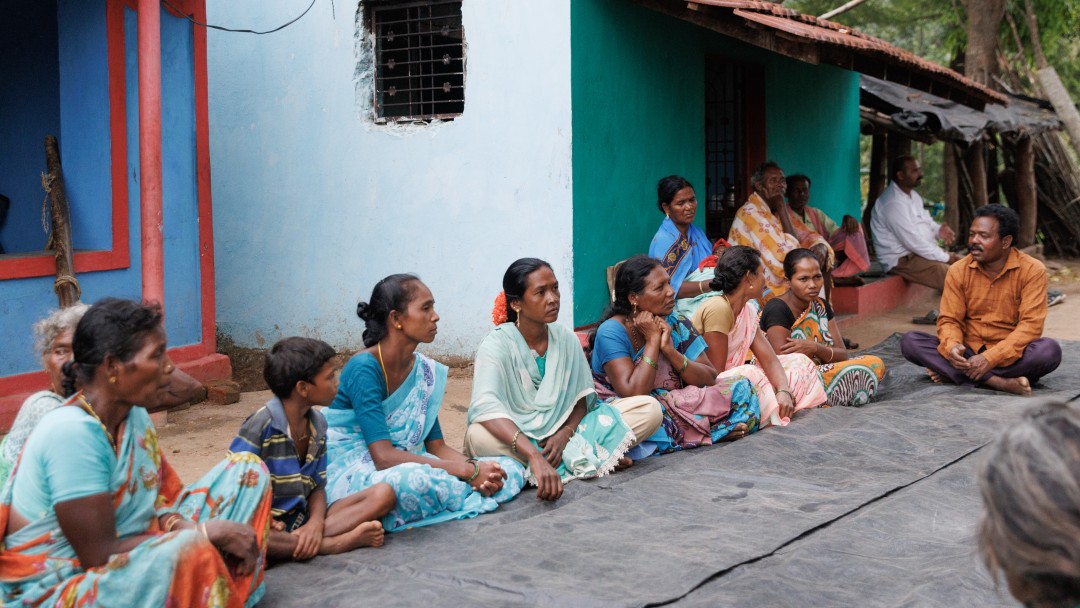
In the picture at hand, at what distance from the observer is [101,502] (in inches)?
109

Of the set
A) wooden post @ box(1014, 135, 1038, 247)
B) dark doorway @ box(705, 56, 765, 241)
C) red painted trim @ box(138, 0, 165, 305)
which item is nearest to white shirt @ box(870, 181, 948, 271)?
dark doorway @ box(705, 56, 765, 241)

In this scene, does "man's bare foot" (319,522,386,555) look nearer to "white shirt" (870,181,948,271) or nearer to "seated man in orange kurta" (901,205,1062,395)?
"seated man in orange kurta" (901,205,1062,395)

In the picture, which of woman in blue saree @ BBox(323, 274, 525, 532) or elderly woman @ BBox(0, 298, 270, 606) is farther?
woman in blue saree @ BBox(323, 274, 525, 532)

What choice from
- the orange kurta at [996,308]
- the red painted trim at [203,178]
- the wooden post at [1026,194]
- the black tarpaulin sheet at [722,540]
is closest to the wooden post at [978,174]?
the wooden post at [1026,194]

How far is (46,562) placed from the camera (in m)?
2.84

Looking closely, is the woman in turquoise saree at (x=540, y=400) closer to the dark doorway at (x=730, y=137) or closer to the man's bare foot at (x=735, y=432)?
the man's bare foot at (x=735, y=432)

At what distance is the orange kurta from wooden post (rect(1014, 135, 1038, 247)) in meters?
8.41

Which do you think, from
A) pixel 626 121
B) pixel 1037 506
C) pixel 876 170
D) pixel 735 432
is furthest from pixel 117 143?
pixel 876 170

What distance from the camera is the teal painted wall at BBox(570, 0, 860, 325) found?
7.57 meters

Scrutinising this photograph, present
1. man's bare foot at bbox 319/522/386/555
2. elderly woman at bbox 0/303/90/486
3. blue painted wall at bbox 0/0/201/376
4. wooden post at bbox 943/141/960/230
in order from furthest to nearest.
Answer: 1. wooden post at bbox 943/141/960/230
2. blue painted wall at bbox 0/0/201/376
3. man's bare foot at bbox 319/522/386/555
4. elderly woman at bbox 0/303/90/486

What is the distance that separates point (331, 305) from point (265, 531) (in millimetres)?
5373

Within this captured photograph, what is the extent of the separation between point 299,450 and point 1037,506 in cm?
278

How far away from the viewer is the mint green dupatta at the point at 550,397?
15.8 feet

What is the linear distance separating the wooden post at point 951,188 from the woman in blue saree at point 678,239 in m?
8.68
